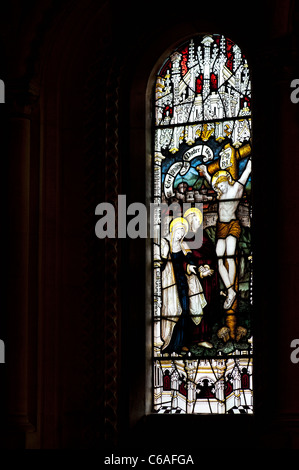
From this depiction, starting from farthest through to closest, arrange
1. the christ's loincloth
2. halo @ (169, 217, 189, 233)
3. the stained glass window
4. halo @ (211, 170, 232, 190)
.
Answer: halo @ (169, 217, 189, 233) → halo @ (211, 170, 232, 190) → the christ's loincloth → the stained glass window

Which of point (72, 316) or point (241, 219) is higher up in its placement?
point (241, 219)

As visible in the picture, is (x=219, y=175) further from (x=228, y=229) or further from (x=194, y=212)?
(x=228, y=229)

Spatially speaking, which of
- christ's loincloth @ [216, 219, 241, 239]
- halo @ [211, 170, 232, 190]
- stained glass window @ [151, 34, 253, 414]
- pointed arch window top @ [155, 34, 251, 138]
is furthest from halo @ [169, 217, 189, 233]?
pointed arch window top @ [155, 34, 251, 138]

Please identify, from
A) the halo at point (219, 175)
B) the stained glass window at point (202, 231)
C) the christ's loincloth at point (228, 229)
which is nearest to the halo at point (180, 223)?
the stained glass window at point (202, 231)

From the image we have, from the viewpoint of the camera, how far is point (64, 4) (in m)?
12.9

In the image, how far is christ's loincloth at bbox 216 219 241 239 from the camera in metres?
12.4

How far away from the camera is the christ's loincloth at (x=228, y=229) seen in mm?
12383

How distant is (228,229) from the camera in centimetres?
1242

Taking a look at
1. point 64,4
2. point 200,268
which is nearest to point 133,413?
point 200,268

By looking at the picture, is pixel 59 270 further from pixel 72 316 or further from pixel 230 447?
pixel 230 447

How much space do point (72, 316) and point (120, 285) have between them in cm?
53

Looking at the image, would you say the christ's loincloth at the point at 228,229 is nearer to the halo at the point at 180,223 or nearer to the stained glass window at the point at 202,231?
the stained glass window at the point at 202,231

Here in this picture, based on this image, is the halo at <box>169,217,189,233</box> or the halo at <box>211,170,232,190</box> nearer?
the halo at <box>211,170,232,190</box>

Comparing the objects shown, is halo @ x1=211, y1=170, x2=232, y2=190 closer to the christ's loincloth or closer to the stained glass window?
the stained glass window
